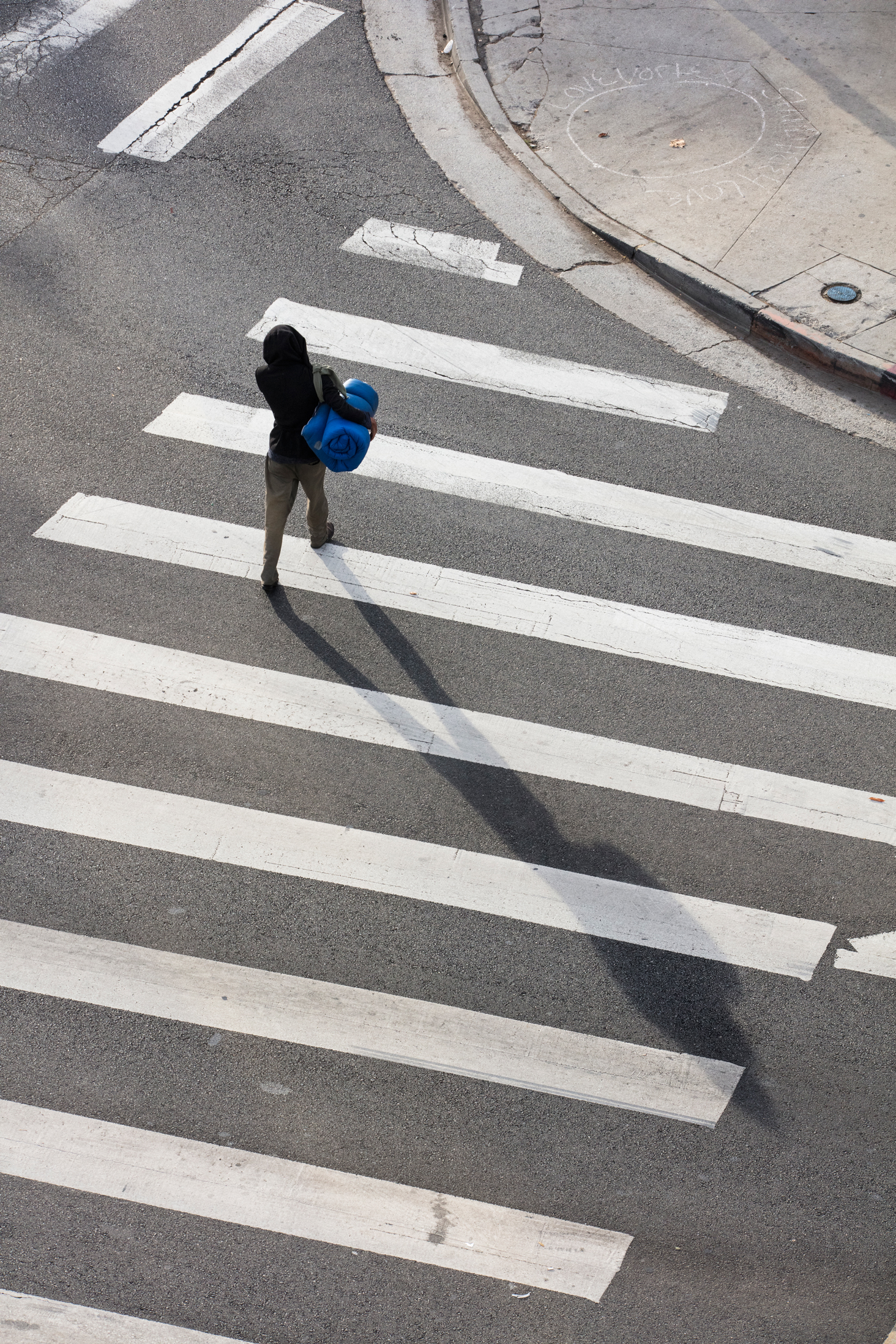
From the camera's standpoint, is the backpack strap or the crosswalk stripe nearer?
the crosswalk stripe

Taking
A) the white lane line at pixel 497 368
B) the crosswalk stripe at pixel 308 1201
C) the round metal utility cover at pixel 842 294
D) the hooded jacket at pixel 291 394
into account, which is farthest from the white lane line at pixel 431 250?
the crosswalk stripe at pixel 308 1201

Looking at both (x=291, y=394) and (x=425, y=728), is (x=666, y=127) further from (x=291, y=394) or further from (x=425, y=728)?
(x=425, y=728)

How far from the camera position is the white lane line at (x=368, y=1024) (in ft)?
17.2

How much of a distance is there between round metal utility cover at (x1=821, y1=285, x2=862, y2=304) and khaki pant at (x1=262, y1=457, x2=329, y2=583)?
4.73 meters

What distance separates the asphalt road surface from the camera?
481 centimetres


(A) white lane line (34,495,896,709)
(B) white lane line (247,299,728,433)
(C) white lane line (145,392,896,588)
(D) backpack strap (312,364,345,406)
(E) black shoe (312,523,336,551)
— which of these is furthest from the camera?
(B) white lane line (247,299,728,433)

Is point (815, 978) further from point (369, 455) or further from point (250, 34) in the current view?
point (250, 34)

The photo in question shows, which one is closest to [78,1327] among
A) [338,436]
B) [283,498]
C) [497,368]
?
[283,498]

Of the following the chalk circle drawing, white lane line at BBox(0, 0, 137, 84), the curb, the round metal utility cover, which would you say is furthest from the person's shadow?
white lane line at BBox(0, 0, 137, 84)

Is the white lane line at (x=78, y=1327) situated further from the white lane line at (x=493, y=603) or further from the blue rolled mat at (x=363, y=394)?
the blue rolled mat at (x=363, y=394)

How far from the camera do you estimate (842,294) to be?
358 inches

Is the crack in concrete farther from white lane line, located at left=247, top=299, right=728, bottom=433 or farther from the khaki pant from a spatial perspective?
the khaki pant

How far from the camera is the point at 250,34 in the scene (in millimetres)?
11773

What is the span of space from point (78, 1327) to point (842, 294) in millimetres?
8583
